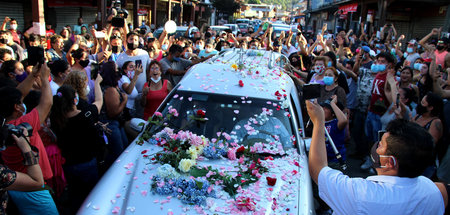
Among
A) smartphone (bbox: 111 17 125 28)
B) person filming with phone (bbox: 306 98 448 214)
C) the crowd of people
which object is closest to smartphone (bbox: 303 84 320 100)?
the crowd of people

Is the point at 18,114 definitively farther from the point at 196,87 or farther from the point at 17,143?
the point at 196,87

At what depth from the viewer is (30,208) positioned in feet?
9.14

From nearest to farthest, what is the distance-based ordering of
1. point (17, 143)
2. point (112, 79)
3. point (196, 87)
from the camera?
point (17, 143), point (196, 87), point (112, 79)

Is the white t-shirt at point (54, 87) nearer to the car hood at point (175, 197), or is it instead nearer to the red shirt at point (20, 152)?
the red shirt at point (20, 152)

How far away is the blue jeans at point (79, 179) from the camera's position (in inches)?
143

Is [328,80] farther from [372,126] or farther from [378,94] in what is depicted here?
[372,126]

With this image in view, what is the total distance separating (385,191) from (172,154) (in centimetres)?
205

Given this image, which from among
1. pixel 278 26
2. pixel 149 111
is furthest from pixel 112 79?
pixel 278 26

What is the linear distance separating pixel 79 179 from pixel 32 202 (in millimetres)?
918

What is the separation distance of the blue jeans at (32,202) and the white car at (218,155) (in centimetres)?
35

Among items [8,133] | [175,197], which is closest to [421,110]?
[175,197]

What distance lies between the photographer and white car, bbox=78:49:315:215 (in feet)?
9.05

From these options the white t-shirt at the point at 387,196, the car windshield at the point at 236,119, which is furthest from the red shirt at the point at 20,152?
the white t-shirt at the point at 387,196

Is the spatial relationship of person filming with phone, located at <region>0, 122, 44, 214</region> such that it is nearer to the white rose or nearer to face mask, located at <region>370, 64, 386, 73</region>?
the white rose
